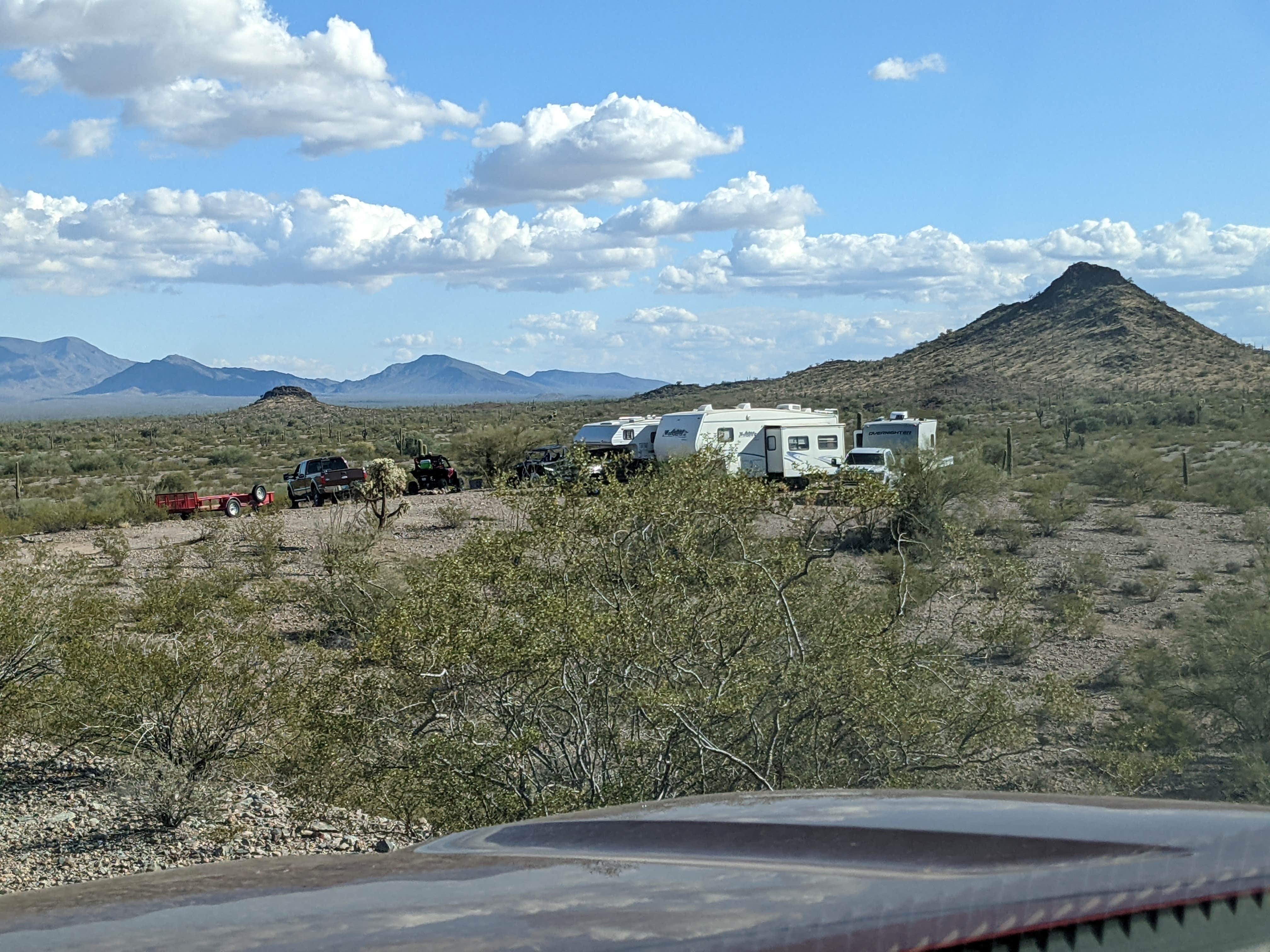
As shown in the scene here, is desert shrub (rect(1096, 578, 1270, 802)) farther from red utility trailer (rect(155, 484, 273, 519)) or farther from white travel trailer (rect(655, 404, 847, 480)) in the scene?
red utility trailer (rect(155, 484, 273, 519))

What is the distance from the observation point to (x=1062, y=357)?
94062 millimetres

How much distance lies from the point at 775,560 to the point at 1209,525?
21231 millimetres

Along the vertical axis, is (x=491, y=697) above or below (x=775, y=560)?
below

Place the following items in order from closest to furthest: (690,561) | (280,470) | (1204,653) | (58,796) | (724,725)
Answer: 1. (724,725)
2. (690,561)
3. (58,796)
4. (1204,653)
5. (280,470)

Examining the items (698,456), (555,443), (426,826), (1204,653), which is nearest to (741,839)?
(426,826)

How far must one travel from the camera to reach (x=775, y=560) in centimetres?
954

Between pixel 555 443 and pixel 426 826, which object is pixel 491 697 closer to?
pixel 426 826

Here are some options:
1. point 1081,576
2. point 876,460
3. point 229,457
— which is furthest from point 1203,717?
point 229,457

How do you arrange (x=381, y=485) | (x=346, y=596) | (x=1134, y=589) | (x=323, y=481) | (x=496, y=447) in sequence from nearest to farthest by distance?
(x=346, y=596)
(x=1134, y=589)
(x=381, y=485)
(x=323, y=481)
(x=496, y=447)

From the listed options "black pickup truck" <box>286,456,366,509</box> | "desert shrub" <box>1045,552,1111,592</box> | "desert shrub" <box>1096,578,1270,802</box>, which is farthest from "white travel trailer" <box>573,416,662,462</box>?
"desert shrub" <box>1096,578,1270,802</box>

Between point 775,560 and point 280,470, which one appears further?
point 280,470

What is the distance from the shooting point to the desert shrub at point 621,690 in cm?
814

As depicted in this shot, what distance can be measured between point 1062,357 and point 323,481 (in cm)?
7538

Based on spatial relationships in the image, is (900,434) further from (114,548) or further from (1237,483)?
(114,548)
